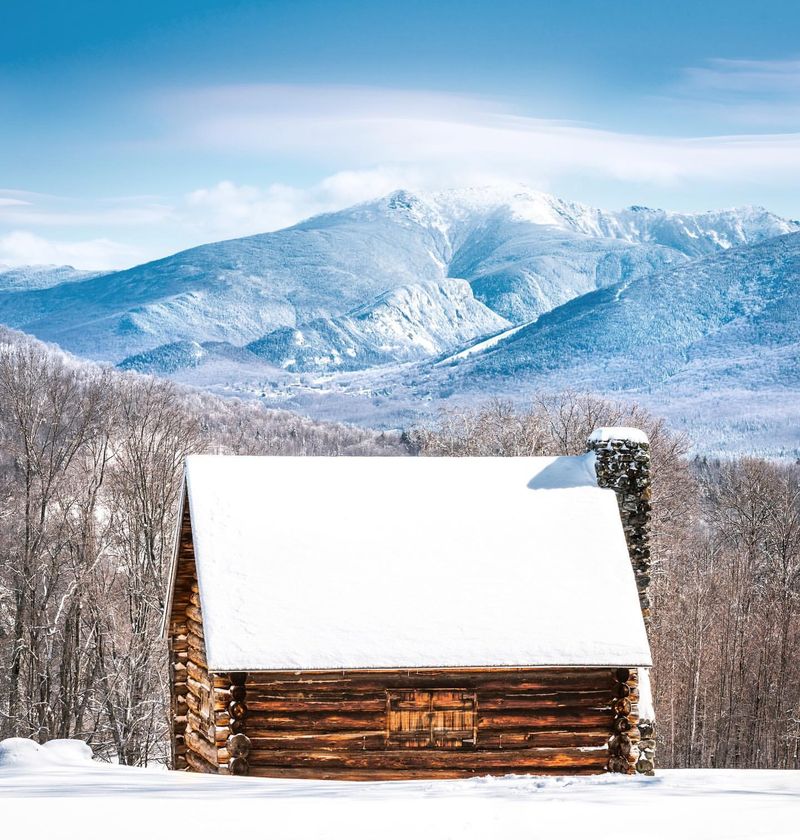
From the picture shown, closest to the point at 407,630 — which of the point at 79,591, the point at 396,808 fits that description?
the point at 396,808

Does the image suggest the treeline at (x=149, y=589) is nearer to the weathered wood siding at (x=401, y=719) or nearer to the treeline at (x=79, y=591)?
the treeline at (x=79, y=591)

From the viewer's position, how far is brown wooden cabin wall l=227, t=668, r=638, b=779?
1720 cm

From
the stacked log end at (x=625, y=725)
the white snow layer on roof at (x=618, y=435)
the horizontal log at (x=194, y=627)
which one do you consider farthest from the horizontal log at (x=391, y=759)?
the white snow layer on roof at (x=618, y=435)

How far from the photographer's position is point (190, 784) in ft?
43.3

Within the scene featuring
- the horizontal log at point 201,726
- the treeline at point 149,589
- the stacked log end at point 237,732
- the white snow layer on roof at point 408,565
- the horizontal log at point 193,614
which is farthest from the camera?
the treeline at point 149,589

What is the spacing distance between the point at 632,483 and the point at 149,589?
2502 cm

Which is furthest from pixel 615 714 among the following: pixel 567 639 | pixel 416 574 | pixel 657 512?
pixel 657 512

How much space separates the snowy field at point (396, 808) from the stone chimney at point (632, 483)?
502cm

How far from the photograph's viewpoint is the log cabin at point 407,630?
16.8 metres

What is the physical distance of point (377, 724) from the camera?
1727 centimetres

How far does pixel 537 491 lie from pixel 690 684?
32.3 meters

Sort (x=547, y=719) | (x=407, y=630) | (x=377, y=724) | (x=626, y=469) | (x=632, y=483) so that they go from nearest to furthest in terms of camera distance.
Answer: (x=407, y=630) → (x=377, y=724) → (x=547, y=719) → (x=626, y=469) → (x=632, y=483)

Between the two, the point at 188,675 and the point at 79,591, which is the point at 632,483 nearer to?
the point at 188,675

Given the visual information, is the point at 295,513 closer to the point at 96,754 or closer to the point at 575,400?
the point at 96,754
